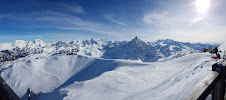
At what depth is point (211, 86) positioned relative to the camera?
185 centimetres

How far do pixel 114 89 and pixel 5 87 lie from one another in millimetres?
12042

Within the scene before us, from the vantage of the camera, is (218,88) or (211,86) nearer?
(211,86)

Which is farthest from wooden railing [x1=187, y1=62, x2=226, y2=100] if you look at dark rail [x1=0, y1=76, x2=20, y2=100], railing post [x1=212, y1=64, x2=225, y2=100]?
dark rail [x1=0, y1=76, x2=20, y2=100]

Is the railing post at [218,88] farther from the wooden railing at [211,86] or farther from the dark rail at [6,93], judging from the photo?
the dark rail at [6,93]

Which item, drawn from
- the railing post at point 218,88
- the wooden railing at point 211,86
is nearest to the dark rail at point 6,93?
the wooden railing at point 211,86

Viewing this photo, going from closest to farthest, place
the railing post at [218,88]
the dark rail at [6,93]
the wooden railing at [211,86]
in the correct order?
the dark rail at [6,93] → the wooden railing at [211,86] → the railing post at [218,88]

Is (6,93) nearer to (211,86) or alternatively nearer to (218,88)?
(211,86)

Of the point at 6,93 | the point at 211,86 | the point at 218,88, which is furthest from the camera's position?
the point at 218,88

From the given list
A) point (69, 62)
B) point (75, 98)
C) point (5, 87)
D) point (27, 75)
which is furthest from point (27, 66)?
point (5, 87)

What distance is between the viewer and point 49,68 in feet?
152

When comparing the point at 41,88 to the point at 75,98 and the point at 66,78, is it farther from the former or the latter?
the point at 75,98

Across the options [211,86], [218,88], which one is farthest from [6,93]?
[218,88]

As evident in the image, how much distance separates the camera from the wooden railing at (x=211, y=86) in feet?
5.47

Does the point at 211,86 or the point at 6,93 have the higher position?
the point at 6,93
